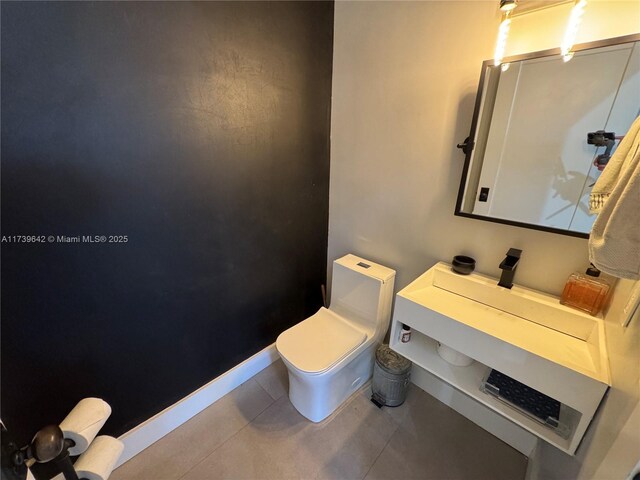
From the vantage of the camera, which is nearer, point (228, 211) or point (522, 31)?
point (522, 31)

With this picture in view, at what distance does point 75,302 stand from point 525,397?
1770 millimetres

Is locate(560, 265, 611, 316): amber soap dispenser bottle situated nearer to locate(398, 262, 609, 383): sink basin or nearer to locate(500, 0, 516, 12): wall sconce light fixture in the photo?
locate(398, 262, 609, 383): sink basin

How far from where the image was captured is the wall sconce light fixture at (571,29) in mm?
877

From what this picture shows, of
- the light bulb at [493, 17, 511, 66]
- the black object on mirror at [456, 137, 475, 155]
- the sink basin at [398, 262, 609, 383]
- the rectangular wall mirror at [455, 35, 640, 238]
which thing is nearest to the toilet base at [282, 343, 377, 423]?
the sink basin at [398, 262, 609, 383]

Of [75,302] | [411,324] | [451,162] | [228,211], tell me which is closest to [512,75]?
[451,162]

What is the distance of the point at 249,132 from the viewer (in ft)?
4.42

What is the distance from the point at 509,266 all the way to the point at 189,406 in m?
1.80

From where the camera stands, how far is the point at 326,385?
1.43 m

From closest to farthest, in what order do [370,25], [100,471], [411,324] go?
1. [100,471]
2. [411,324]
3. [370,25]

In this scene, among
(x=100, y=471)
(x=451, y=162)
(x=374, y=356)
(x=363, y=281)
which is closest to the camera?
(x=100, y=471)

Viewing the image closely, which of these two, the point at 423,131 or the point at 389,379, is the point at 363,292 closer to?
the point at 389,379

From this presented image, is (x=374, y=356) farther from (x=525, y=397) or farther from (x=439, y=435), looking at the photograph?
(x=525, y=397)

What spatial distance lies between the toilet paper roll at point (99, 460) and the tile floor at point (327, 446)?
2.50ft

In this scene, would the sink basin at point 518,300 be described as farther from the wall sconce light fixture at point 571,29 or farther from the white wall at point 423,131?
the wall sconce light fixture at point 571,29
